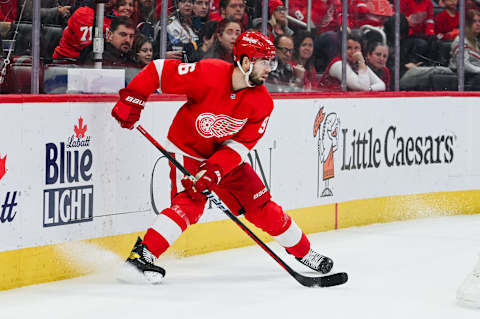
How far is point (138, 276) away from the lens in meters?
4.04

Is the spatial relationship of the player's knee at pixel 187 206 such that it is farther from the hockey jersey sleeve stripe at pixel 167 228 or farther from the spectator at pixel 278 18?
the spectator at pixel 278 18

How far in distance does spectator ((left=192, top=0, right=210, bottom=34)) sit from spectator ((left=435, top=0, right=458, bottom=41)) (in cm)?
226

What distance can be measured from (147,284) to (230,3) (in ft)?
6.90

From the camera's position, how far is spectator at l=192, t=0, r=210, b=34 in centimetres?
528

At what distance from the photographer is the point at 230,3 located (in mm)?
5551

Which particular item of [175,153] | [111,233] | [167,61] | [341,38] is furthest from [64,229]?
[341,38]

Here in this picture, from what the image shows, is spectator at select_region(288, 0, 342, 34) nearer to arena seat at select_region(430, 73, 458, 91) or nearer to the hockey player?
arena seat at select_region(430, 73, 458, 91)

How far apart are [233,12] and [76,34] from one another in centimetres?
133

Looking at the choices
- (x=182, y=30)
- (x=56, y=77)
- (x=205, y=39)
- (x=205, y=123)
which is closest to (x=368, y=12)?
(x=205, y=39)

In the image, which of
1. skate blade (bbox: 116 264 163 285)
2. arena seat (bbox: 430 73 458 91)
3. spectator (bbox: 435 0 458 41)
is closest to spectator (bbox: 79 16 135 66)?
skate blade (bbox: 116 264 163 285)

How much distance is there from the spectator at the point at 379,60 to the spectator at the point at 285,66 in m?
0.71

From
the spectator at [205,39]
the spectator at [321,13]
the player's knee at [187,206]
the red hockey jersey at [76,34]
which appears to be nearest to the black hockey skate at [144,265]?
the player's knee at [187,206]

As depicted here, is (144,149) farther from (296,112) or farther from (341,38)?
(341,38)

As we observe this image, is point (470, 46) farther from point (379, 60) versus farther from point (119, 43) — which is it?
point (119, 43)
